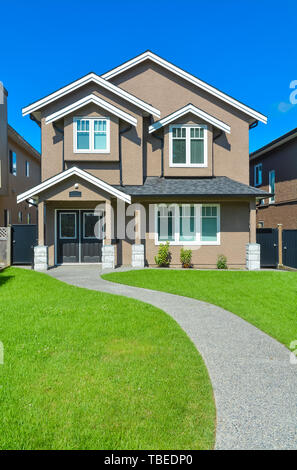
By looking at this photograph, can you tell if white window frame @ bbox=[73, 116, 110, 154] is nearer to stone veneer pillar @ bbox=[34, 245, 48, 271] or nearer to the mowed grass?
stone veneer pillar @ bbox=[34, 245, 48, 271]

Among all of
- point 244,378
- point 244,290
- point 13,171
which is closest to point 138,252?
point 244,290

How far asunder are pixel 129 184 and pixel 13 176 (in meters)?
10.1

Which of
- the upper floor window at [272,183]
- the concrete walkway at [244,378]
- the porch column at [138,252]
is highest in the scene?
the upper floor window at [272,183]

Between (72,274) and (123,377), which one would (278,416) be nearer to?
(123,377)

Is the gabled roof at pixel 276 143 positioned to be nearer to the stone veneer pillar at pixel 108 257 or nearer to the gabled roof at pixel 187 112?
the gabled roof at pixel 187 112

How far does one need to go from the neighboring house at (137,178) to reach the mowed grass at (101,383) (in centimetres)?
891

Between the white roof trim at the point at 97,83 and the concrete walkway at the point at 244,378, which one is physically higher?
the white roof trim at the point at 97,83

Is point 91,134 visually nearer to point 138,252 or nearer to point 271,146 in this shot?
point 138,252

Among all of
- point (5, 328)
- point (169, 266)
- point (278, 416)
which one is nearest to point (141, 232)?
point (169, 266)

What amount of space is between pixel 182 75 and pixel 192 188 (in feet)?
22.5

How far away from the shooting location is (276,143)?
20859 millimetres

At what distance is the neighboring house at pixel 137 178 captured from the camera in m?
15.7

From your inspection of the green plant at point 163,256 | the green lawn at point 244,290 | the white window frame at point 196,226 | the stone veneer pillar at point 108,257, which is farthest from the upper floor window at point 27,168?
the green lawn at point 244,290

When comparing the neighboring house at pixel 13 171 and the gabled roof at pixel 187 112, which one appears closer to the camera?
the gabled roof at pixel 187 112
